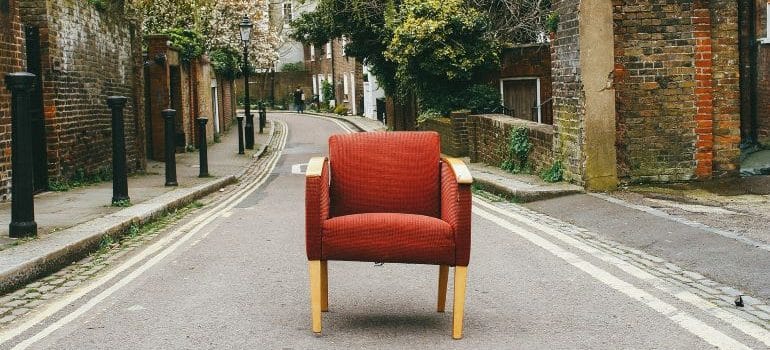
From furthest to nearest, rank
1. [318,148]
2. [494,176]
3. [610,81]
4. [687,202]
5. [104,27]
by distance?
[318,148] < [104,27] < [494,176] < [610,81] < [687,202]

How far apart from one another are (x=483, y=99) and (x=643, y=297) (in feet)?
57.2

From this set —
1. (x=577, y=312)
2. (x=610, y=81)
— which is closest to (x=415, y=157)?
(x=577, y=312)

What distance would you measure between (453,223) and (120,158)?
760 centimetres

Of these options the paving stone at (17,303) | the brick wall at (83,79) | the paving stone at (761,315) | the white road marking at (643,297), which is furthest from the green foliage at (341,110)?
the paving stone at (761,315)

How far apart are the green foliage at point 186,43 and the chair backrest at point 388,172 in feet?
71.5

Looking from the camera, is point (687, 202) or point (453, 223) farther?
point (687, 202)

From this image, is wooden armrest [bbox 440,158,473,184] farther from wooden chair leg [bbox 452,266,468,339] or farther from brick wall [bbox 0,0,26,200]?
brick wall [bbox 0,0,26,200]

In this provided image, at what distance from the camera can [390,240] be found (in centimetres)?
538

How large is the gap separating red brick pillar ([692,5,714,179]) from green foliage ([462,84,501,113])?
1070 centimetres

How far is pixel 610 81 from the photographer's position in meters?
12.7

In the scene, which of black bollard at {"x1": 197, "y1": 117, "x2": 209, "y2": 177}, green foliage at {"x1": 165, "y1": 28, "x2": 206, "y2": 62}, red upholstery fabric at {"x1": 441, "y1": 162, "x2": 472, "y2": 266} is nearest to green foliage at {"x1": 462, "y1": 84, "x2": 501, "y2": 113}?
black bollard at {"x1": 197, "y1": 117, "x2": 209, "y2": 177}

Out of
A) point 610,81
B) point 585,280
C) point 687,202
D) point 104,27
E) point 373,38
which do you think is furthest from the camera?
point 373,38

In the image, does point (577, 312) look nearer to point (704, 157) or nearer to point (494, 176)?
point (704, 157)

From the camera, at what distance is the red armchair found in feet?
17.7
